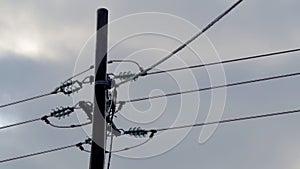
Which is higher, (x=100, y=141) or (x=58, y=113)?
(x=58, y=113)

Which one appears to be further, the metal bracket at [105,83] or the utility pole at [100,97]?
the metal bracket at [105,83]

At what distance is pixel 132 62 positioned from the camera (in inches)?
454

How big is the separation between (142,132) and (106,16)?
2.24 m

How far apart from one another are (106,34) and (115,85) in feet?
2.74

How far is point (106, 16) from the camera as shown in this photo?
34.6ft

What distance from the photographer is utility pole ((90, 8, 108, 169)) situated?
9.65 m

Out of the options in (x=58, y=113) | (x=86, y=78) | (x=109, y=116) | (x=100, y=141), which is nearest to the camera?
(x=100, y=141)

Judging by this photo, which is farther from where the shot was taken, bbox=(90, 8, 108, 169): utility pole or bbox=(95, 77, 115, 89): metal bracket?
bbox=(95, 77, 115, 89): metal bracket

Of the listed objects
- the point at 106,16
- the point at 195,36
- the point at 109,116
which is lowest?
the point at 109,116

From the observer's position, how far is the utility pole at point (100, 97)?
380 inches

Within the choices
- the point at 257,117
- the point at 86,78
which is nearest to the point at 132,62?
the point at 86,78

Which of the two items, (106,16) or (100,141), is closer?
(100,141)

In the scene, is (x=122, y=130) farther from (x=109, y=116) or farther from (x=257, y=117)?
(x=257, y=117)

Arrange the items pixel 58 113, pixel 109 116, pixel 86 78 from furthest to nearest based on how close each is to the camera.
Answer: pixel 58 113 → pixel 86 78 → pixel 109 116
